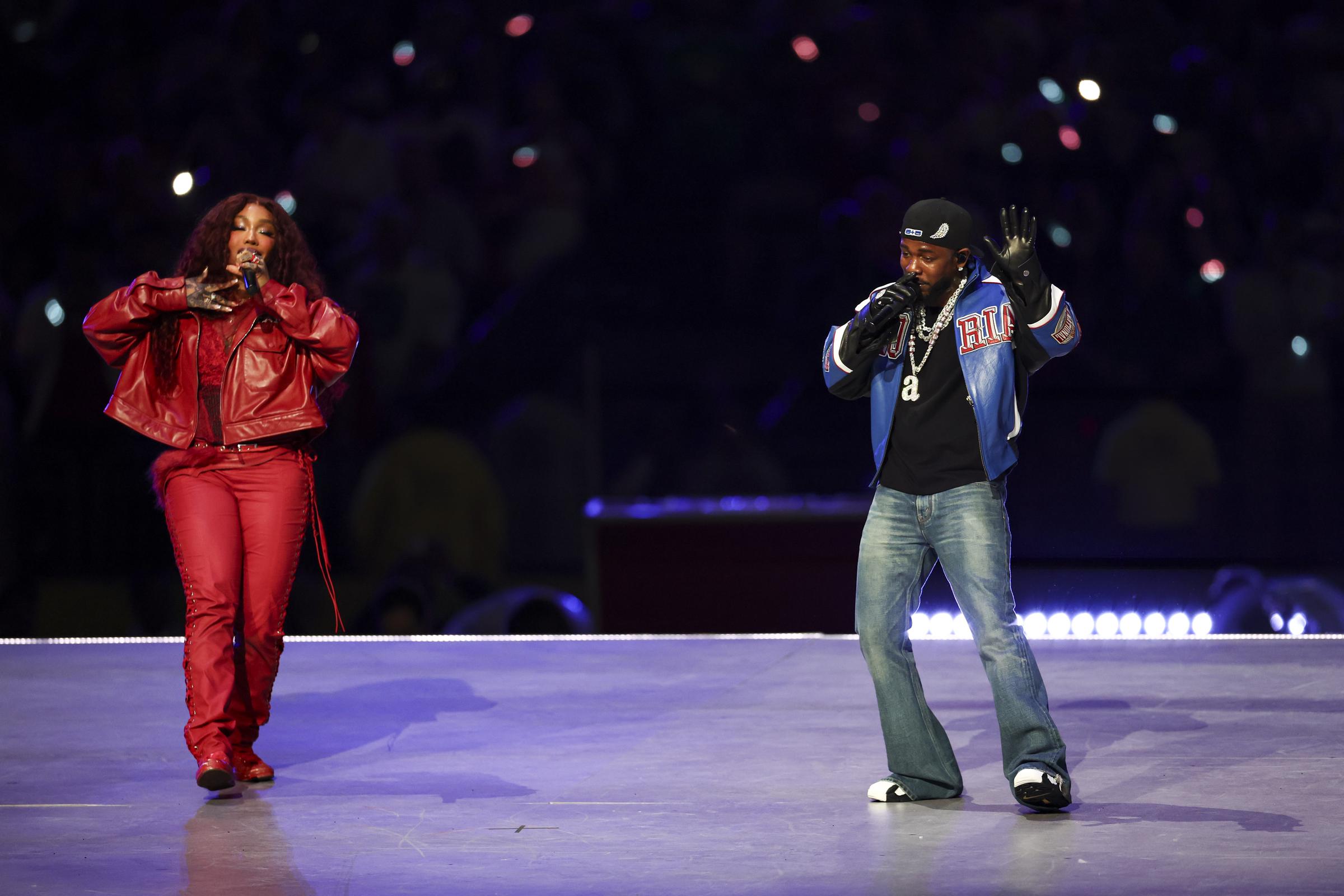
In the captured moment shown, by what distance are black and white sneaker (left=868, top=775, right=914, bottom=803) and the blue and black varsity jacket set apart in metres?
0.75

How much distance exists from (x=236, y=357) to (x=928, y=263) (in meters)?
1.80

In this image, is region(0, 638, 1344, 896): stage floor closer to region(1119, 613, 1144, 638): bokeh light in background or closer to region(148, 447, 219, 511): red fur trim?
region(148, 447, 219, 511): red fur trim

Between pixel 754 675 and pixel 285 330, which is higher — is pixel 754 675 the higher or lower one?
the lower one

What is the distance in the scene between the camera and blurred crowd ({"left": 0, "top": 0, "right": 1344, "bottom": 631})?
8625 mm

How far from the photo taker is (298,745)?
486 centimetres

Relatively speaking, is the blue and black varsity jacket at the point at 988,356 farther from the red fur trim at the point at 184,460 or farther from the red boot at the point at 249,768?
the red boot at the point at 249,768

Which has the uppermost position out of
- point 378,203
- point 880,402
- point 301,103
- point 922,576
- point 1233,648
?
point 301,103

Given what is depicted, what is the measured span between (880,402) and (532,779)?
4.41 feet

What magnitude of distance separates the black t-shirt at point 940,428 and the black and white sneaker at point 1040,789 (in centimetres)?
69

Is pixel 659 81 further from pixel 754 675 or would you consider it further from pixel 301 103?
pixel 754 675

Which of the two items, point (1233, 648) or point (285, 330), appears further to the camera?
point (1233, 648)

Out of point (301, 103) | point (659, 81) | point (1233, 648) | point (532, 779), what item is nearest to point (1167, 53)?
point (659, 81)

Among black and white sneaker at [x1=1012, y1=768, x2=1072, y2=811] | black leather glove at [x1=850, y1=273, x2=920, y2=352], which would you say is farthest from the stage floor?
black leather glove at [x1=850, y1=273, x2=920, y2=352]

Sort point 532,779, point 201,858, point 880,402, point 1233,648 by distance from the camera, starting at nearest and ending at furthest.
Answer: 1. point 201,858
2. point 880,402
3. point 532,779
4. point 1233,648
